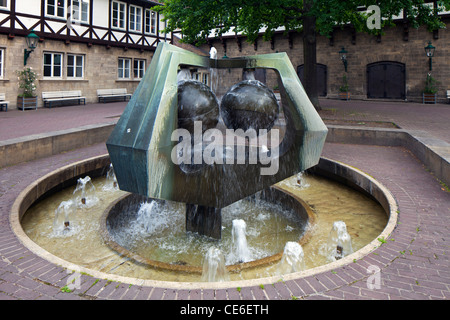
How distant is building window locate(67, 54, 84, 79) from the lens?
19422 mm

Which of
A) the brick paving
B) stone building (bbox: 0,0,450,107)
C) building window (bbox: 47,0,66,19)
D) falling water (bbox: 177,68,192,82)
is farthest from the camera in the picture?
building window (bbox: 47,0,66,19)

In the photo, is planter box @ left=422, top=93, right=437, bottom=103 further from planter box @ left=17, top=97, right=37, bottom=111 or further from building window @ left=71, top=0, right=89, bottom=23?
planter box @ left=17, top=97, right=37, bottom=111

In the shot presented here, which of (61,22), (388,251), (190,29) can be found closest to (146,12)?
(61,22)

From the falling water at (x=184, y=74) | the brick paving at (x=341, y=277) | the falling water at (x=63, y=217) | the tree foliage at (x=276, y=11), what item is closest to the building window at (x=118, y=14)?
the tree foliage at (x=276, y=11)

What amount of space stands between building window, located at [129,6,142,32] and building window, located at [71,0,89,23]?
3.12 meters

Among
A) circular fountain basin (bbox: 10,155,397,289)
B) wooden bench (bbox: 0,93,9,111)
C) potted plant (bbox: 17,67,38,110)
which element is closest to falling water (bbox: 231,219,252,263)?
circular fountain basin (bbox: 10,155,397,289)

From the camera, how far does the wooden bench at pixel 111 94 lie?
20969 mm

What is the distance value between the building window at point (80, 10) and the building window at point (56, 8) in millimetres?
601

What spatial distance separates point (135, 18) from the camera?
72.6 ft

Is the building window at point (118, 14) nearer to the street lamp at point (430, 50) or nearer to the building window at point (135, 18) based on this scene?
the building window at point (135, 18)

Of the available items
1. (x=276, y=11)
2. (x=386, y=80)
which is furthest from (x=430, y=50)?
(x=276, y=11)

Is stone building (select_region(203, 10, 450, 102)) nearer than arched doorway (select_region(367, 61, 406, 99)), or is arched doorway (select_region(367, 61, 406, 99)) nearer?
stone building (select_region(203, 10, 450, 102))
